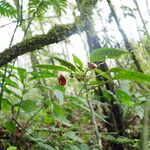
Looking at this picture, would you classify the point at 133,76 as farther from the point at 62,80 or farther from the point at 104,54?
the point at 62,80

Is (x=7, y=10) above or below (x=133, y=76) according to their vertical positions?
above

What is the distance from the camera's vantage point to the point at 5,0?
2.37 m

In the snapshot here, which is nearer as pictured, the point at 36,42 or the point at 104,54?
the point at 104,54

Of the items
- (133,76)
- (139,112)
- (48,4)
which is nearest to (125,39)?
(48,4)

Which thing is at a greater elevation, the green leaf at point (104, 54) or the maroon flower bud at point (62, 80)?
the green leaf at point (104, 54)

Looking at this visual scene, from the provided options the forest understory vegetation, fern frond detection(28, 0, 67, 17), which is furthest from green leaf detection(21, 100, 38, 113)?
fern frond detection(28, 0, 67, 17)

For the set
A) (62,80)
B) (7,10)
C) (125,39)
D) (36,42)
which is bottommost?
(62,80)

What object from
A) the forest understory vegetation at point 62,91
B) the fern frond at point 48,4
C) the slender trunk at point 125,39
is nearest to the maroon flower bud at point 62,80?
the forest understory vegetation at point 62,91

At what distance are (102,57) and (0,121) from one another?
96 centimetres

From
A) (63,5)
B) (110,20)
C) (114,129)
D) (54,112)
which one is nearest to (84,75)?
(54,112)

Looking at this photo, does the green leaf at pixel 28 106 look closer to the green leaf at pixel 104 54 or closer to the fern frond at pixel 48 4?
the green leaf at pixel 104 54

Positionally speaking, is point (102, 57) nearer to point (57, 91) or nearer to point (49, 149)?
point (57, 91)

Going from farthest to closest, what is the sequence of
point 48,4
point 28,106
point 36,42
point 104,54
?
point 48,4 → point 36,42 → point 28,106 → point 104,54

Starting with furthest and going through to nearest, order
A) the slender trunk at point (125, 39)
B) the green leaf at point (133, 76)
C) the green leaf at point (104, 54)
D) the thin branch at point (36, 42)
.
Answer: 1. the slender trunk at point (125, 39)
2. the thin branch at point (36, 42)
3. the green leaf at point (104, 54)
4. the green leaf at point (133, 76)
